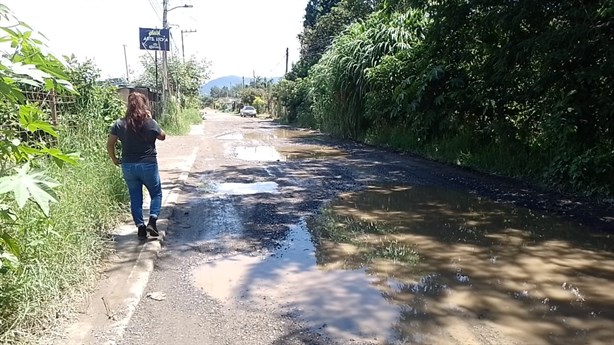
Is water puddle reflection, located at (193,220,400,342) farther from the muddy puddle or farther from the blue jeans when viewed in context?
the blue jeans

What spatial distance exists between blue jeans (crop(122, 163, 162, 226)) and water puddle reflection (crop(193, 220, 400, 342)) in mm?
1110

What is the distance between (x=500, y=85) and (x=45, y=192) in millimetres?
11030

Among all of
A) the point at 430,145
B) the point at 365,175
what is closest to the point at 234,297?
the point at 365,175

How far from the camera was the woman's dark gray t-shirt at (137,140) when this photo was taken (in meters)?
5.72

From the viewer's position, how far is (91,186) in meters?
6.15

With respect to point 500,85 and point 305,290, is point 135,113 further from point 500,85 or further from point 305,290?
point 500,85

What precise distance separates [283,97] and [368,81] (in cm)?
2701

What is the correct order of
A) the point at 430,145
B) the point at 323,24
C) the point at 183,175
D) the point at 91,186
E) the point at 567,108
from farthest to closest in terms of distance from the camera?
the point at 323,24 < the point at 430,145 < the point at 183,175 < the point at 567,108 < the point at 91,186

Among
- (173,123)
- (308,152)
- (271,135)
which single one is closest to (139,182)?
(308,152)

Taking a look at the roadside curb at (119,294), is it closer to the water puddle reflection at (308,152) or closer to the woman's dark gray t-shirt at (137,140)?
the woman's dark gray t-shirt at (137,140)

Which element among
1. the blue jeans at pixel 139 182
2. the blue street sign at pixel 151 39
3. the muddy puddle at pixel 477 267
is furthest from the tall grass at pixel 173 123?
the blue jeans at pixel 139 182

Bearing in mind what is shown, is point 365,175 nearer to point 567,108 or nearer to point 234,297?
point 567,108

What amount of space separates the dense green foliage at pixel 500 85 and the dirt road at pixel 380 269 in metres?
1.35

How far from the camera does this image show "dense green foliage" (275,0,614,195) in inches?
346
